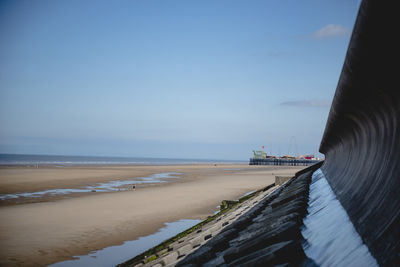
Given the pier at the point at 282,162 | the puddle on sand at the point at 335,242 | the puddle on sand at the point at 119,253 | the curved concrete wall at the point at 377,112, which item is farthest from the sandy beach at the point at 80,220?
the pier at the point at 282,162

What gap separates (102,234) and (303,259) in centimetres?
1124

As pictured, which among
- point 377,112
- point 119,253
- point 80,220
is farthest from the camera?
point 80,220

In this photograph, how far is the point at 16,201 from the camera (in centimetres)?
2002

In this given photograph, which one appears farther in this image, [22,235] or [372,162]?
[22,235]

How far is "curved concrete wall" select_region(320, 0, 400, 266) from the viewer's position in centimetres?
141

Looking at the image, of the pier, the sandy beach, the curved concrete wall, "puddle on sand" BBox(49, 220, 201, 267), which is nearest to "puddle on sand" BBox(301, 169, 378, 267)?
the curved concrete wall

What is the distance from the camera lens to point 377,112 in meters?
2.38

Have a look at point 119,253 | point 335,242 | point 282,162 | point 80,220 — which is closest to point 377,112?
point 335,242

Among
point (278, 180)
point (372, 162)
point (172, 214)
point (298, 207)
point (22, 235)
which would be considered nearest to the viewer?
point (372, 162)

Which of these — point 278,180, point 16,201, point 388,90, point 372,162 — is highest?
point 388,90

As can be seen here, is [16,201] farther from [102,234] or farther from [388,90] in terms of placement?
[388,90]

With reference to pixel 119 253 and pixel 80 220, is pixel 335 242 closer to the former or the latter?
pixel 119 253

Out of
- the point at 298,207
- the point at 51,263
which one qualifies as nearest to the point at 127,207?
the point at 51,263

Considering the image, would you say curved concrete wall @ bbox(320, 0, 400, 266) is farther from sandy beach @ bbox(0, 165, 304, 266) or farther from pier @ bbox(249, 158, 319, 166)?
pier @ bbox(249, 158, 319, 166)
